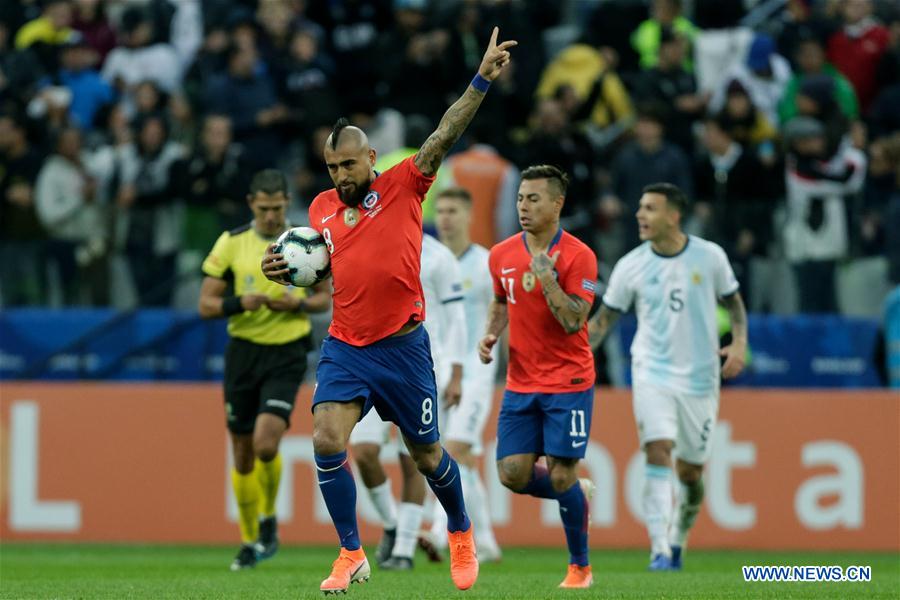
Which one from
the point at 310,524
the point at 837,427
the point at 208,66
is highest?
the point at 208,66

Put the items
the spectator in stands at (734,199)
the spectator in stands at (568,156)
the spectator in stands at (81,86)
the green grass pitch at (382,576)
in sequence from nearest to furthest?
the green grass pitch at (382,576)
the spectator in stands at (734,199)
the spectator in stands at (568,156)
the spectator in stands at (81,86)

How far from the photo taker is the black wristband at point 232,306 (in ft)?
38.6

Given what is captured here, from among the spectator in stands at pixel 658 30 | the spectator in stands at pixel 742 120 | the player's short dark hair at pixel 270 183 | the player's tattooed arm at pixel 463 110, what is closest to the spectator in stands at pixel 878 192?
the spectator in stands at pixel 742 120

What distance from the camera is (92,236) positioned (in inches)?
655

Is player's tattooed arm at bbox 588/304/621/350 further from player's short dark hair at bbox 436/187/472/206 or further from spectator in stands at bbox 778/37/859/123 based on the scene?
spectator in stands at bbox 778/37/859/123

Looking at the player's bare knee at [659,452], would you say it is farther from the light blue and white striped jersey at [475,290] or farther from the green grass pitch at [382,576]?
the light blue and white striped jersey at [475,290]

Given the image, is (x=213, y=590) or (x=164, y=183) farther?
(x=164, y=183)

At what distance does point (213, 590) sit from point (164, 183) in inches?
320

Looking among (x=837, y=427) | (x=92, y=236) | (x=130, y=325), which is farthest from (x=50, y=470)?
(x=837, y=427)

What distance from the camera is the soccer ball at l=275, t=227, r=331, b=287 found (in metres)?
8.97

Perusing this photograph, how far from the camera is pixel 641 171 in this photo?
54.3ft

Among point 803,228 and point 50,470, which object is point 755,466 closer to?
point 803,228

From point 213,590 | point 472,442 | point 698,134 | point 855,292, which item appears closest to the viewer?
point 213,590

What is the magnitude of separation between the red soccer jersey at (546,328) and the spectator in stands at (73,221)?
7050 millimetres
